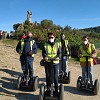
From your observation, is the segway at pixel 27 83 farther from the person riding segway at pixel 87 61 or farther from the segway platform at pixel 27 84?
the person riding segway at pixel 87 61

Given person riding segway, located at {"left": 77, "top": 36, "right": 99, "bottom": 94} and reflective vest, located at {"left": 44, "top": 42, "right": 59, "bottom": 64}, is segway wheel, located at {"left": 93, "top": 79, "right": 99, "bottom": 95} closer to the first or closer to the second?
person riding segway, located at {"left": 77, "top": 36, "right": 99, "bottom": 94}

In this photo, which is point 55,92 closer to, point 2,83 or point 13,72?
point 2,83

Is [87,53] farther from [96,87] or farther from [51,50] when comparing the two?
[51,50]

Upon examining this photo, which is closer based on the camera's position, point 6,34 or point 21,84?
point 21,84

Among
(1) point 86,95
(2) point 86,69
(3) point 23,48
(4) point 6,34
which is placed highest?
(4) point 6,34

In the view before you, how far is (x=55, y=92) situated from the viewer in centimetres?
884

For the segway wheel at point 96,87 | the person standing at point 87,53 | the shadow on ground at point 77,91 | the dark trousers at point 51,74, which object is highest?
the person standing at point 87,53

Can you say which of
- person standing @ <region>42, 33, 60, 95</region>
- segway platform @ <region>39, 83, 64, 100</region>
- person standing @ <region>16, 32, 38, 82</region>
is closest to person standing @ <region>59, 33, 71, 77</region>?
person standing @ <region>16, 32, 38, 82</region>

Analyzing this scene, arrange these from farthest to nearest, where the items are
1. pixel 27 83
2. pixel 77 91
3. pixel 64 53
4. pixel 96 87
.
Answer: pixel 64 53, pixel 77 91, pixel 27 83, pixel 96 87

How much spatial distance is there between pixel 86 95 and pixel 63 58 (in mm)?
2433

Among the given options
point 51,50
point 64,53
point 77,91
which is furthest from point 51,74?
point 64,53

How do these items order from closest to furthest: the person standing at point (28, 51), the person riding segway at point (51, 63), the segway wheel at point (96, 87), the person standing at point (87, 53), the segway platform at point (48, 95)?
the segway platform at point (48, 95), the person riding segway at point (51, 63), the segway wheel at point (96, 87), the person standing at point (28, 51), the person standing at point (87, 53)

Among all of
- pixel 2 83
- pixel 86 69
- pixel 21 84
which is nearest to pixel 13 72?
pixel 2 83

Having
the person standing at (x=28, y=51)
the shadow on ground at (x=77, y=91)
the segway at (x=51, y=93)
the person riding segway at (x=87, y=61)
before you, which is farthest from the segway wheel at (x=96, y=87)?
the person standing at (x=28, y=51)
